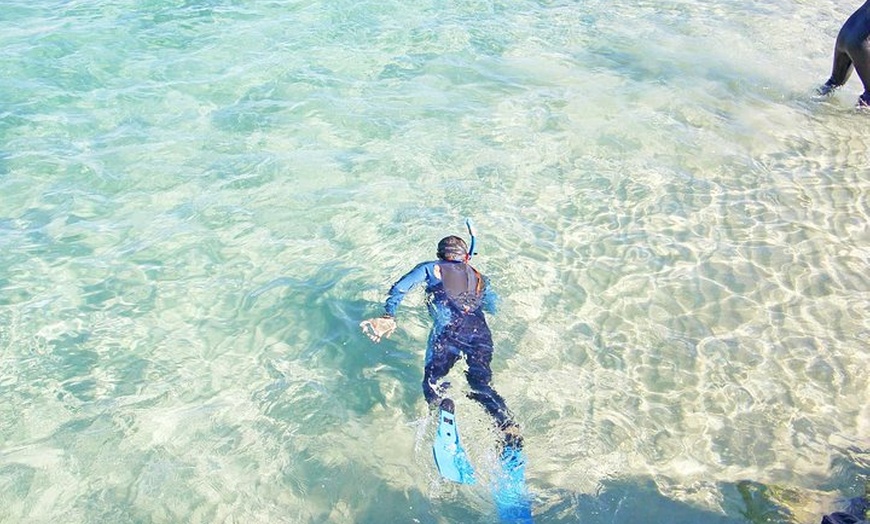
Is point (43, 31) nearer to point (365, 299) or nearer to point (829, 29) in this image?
point (365, 299)

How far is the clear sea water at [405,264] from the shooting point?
513cm

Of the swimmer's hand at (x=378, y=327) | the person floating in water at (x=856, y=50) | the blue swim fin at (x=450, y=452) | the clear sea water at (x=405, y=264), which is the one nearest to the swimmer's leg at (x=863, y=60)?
the person floating in water at (x=856, y=50)

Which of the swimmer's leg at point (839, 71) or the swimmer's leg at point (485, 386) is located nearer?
the swimmer's leg at point (485, 386)

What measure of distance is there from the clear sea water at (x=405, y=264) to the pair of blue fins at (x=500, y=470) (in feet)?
0.41

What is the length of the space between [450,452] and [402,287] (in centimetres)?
158

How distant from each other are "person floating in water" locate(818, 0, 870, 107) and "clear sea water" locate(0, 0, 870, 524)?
35cm

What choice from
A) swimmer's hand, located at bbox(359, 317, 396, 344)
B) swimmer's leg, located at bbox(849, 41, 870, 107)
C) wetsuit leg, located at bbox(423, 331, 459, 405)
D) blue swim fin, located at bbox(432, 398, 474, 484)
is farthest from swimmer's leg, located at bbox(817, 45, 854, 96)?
blue swim fin, located at bbox(432, 398, 474, 484)

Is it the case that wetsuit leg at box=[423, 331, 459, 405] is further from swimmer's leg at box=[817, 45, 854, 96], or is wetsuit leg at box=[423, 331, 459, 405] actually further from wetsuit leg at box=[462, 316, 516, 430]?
swimmer's leg at box=[817, 45, 854, 96]

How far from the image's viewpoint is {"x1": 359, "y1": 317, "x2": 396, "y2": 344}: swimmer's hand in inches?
231

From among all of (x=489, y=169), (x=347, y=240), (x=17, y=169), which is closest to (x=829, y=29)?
(x=489, y=169)

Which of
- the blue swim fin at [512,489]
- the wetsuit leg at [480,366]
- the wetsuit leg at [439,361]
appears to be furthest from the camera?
the wetsuit leg at [439,361]

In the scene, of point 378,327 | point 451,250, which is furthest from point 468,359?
point 451,250

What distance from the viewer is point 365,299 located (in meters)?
6.73

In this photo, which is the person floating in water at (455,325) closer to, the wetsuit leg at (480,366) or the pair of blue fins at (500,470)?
the wetsuit leg at (480,366)
